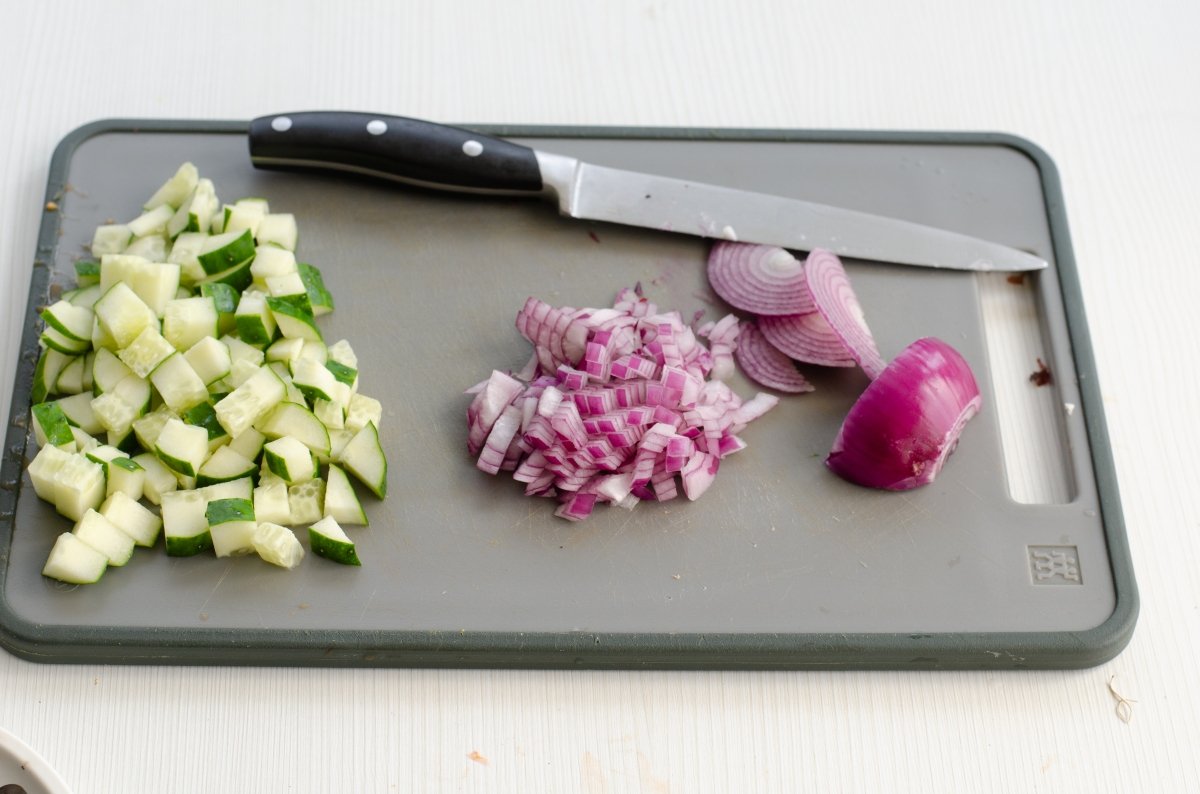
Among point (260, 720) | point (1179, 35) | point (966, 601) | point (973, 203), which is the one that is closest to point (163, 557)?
point (260, 720)

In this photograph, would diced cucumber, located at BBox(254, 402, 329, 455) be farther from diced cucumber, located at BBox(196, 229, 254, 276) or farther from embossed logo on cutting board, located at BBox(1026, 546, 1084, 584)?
embossed logo on cutting board, located at BBox(1026, 546, 1084, 584)

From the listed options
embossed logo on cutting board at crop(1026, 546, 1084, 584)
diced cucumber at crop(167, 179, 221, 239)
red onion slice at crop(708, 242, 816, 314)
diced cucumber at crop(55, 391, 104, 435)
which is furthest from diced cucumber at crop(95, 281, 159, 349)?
embossed logo on cutting board at crop(1026, 546, 1084, 584)

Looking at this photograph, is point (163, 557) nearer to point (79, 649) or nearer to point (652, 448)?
point (79, 649)

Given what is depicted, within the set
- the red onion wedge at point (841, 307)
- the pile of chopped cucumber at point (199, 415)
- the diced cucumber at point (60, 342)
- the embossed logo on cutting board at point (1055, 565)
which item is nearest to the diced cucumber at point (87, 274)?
the pile of chopped cucumber at point (199, 415)

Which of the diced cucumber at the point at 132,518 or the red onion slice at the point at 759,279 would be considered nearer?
the diced cucumber at the point at 132,518

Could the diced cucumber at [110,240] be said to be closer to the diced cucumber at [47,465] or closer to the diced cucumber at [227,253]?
the diced cucumber at [227,253]

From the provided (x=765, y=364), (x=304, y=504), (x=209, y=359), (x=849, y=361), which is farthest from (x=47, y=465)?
(x=849, y=361)

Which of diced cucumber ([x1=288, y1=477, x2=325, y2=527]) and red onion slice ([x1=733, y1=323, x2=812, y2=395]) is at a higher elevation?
red onion slice ([x1=733, y1=323, x2=812, y2=395])
